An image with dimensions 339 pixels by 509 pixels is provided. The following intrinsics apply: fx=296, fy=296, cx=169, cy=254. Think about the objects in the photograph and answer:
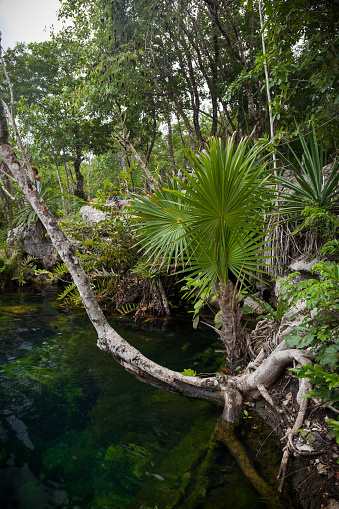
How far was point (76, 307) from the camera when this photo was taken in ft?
25.5

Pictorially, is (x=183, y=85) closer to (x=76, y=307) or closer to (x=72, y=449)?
(x=76, y=307)

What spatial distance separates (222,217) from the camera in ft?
9.29

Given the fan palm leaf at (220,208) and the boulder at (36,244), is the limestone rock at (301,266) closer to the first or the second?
the fan palm leaf at (220,208)

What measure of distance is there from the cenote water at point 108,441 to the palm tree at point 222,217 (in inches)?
41.6

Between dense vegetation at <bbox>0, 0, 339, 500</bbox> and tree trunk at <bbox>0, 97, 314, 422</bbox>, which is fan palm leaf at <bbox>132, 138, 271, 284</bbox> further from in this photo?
tree trunk at <bbox>0, 97, 314, 422</bbox>

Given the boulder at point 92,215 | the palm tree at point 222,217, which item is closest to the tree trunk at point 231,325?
the palm tree at point 222,217

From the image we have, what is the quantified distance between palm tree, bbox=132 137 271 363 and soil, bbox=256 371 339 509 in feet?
3.16

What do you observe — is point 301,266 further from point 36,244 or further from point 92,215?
point 36,244

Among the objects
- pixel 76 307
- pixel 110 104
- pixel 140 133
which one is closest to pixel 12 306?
pixel 76 307

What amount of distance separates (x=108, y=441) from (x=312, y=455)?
1761mm

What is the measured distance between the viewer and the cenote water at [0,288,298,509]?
2.19 metres

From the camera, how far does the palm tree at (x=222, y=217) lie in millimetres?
2680

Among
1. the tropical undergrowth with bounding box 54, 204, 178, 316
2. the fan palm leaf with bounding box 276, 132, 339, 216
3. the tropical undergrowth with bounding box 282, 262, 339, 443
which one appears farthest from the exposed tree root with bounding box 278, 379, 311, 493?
the tropical undergrowth with bounding box 54, 204, 178, 316

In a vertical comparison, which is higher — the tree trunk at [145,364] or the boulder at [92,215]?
the boulder at [92,215]
